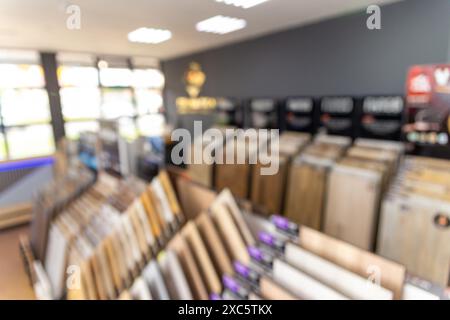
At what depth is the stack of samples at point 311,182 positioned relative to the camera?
2.70 meters

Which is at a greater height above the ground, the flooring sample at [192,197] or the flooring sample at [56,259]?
the flooring sample at [192,197]

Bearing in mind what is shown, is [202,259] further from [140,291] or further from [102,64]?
[102,64]

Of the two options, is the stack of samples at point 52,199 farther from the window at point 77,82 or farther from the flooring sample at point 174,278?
the flooring sample at point 174,278

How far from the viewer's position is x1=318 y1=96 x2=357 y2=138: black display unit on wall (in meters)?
3.12

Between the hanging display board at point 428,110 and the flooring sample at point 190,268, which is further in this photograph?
the hanging display board at point 428,110

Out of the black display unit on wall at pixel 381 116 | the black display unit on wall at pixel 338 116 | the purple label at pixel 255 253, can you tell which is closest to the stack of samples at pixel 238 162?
the black display unit on wall at pixel 338 116

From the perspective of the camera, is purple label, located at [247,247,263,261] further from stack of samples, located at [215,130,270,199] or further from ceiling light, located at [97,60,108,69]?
stack of samples, located at [215,130,270,199]

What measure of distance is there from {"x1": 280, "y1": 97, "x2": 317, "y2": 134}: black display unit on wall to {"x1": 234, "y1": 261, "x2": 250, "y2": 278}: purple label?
2.63 metres

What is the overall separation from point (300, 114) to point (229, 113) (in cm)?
134

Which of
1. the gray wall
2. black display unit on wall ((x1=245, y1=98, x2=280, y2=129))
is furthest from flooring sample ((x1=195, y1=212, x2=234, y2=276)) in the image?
black display unit on wall ((x1=245, y1=98, x2=280, y2=129))

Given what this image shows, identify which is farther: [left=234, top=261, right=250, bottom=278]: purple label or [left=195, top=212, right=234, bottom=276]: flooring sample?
[left=195, top=212, right=234, bottom=276]: flooring sample

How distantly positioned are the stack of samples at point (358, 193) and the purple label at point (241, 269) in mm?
1601

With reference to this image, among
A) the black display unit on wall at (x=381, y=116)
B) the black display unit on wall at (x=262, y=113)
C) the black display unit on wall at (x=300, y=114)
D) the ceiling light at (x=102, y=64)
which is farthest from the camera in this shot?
the black display unit on wall at (x=262, y=113)

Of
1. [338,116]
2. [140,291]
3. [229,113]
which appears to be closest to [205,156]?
[229,113]
